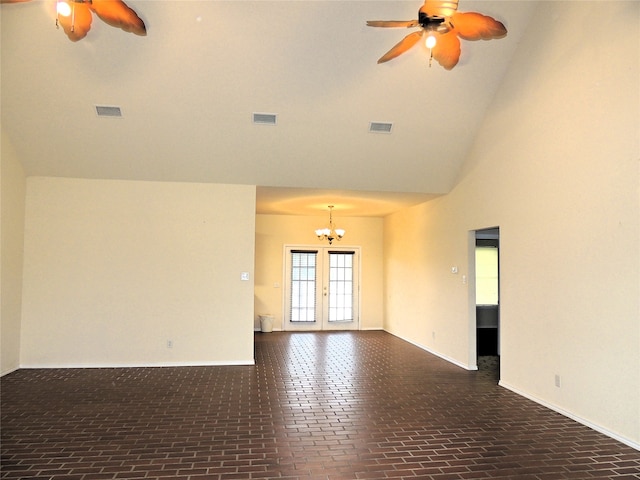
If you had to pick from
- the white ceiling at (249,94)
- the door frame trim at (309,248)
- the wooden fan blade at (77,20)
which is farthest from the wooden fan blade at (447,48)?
the door frame trim at (309,248)

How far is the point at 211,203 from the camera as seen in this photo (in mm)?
6742

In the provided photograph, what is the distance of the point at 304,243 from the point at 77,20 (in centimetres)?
724

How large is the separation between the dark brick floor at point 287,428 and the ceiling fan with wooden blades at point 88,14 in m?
3.24

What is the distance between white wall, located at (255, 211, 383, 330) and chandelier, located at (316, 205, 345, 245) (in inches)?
9.1

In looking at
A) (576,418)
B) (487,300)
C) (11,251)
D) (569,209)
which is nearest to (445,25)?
(569,209)

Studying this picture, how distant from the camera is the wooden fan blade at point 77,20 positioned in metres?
3.46

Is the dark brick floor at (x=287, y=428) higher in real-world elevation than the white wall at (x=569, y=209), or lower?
lower

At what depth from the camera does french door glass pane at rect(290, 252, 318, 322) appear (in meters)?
10.4

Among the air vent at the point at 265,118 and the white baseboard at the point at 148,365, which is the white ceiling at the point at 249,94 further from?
the white baseboard at the point at 148,365

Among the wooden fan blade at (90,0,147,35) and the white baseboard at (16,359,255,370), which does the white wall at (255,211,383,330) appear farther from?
the wooden fan blade at (90,0,147,35)

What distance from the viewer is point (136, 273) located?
21.4 feet

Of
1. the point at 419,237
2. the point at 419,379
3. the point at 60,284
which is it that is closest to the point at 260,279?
the point at 419,237

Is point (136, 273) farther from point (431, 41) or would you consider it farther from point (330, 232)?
point (431, 41)

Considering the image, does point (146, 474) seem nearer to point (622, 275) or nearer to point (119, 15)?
point (119, 15)
